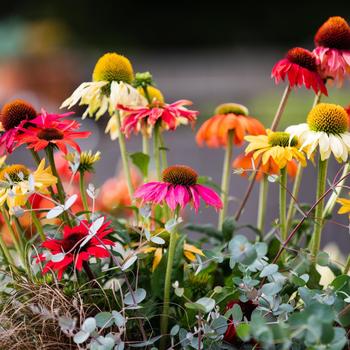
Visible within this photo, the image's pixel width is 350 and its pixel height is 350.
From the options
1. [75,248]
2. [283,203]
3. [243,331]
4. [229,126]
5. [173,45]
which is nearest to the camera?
[243,331]

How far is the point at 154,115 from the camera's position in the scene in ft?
2.88

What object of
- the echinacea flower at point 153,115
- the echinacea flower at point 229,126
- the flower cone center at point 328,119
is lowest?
the echinacea flower at point 229,126

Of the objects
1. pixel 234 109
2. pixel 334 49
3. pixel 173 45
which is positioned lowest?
pixel 173 45

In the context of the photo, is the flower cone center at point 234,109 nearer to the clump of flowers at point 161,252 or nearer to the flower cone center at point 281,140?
the clump of flowers at point 161,252

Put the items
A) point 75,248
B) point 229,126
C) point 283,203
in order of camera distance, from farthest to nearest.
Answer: point 229,126
point 283,203
point 75,248

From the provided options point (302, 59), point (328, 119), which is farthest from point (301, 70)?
point (328, 119)

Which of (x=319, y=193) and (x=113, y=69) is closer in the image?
(x=319, y=193)

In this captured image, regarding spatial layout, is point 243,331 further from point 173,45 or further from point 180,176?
point 173,45

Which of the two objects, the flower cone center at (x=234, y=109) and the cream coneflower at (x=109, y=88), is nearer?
the cream coneflower at (x=109, y=88)

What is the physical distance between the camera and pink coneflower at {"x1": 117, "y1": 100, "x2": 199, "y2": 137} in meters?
0.88

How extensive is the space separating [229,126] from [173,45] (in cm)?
1041

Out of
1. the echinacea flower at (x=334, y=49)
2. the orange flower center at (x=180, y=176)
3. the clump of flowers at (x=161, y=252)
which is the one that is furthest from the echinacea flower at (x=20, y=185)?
the echinacea flower at (x=334, y=49)

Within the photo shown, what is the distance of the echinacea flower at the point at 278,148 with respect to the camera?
0.78 m

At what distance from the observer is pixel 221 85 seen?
8055mm
